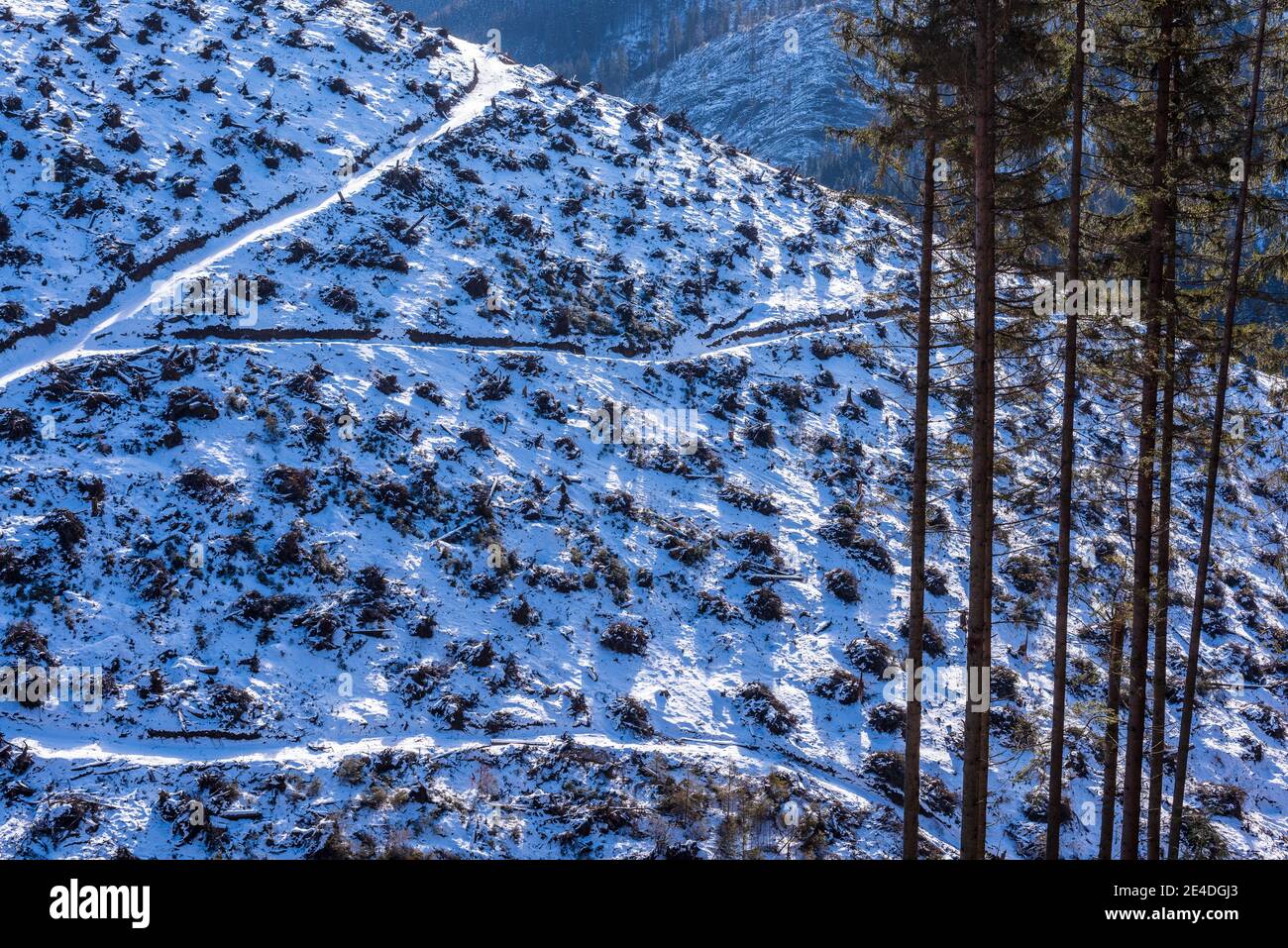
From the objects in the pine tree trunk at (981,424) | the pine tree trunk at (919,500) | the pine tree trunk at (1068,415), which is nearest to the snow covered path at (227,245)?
the pine tree trunk at (919,500)

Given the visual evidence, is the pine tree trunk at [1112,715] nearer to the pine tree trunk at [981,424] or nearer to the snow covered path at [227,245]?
the pine tree trunk at [981,424]

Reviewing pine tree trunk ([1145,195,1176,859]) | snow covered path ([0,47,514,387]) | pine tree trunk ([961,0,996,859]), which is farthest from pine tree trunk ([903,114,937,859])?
snow covered path ([0,47,514,387])

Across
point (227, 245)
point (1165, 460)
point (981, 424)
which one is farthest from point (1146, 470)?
point (227, 245)

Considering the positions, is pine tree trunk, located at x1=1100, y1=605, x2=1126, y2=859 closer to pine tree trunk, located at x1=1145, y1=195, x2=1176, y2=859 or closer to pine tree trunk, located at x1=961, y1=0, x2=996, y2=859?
pine tree trunk, located at x1=1145, y1=195, x2=1176, y2=859

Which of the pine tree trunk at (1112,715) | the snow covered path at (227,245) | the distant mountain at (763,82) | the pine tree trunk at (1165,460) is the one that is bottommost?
the pine tree trunk at (1112,715)
